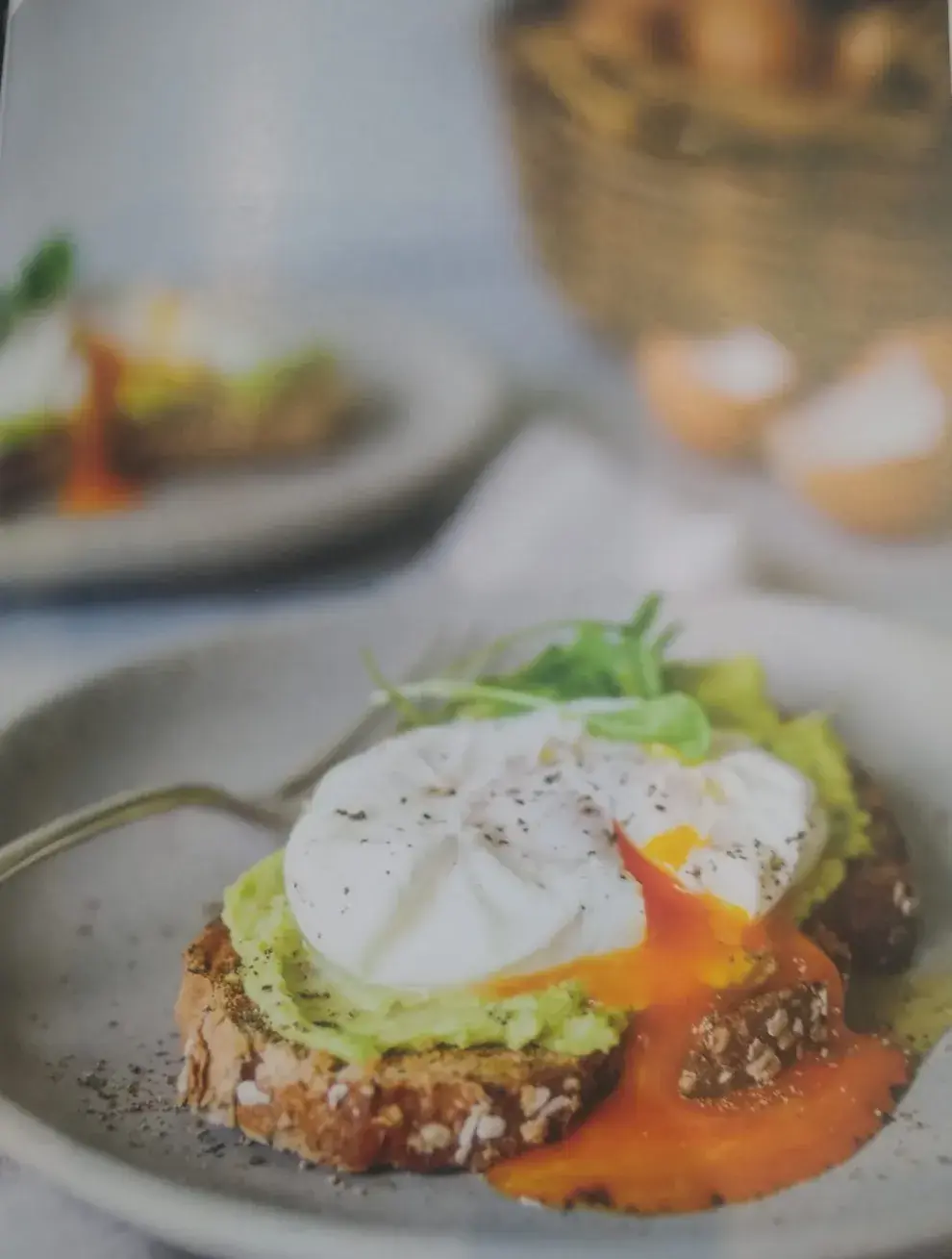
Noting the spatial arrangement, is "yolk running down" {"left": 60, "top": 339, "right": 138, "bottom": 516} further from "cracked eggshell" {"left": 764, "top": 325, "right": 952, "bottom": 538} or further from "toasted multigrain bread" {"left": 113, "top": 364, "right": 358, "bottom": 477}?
"cracked eggshell" {"left": 764, "top": 325, "right": 952, "bottom": 538}

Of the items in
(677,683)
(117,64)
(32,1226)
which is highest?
(117,64)

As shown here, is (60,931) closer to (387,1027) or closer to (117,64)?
(387,1027)

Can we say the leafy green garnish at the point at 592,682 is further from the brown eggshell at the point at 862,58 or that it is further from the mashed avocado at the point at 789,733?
the brown eggshell at the point at 862,58

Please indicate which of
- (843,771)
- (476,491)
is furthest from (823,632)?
(476,491)

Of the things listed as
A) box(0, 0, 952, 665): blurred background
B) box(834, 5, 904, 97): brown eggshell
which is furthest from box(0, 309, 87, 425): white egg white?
box(834, 5, 904, 97): brown eggshell

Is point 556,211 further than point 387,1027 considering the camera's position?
Yes

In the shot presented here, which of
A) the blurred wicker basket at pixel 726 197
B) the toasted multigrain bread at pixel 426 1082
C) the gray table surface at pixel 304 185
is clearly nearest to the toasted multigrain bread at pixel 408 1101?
the toasted multigrain bread at pixel 426 1082

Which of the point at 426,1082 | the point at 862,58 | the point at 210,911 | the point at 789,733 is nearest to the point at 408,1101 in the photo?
the point at 426,1082
